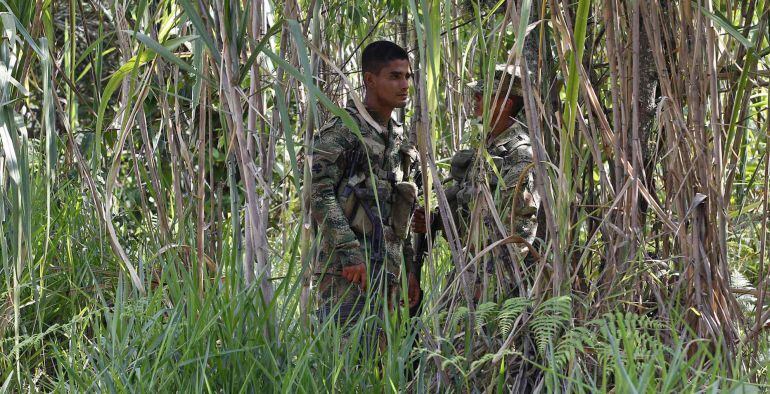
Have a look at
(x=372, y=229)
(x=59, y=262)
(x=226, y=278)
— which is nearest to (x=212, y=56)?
(x=226, y=278)

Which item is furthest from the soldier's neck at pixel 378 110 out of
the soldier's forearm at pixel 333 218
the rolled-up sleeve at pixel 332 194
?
the soldier's forearm at pixel 333 218

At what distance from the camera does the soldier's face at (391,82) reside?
3107 millimetres

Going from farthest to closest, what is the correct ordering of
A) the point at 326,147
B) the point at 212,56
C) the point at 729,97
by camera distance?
1. the point at 326,147
2. the point at 729,97
3. the point at 212,56

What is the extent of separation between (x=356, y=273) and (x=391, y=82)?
0.59m

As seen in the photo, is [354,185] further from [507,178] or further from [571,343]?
[571,343]

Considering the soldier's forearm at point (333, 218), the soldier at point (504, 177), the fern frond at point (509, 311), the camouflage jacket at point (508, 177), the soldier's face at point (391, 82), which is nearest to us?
the fern frond at point (509, 311)

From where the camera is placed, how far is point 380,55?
3.13 m

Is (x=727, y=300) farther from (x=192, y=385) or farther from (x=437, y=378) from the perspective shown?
(x=192, y=385)

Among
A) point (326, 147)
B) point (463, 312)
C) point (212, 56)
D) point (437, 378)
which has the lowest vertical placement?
point (437, 378)

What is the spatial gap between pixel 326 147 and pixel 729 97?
3.58 feet

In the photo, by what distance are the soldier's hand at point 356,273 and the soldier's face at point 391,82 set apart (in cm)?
52

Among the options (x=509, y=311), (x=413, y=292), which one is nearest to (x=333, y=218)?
(x=413, y=292)

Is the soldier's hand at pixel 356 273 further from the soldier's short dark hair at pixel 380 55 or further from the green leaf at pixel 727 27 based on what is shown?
the green leaf at pixel 727 27

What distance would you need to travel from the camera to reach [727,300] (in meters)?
2.21
